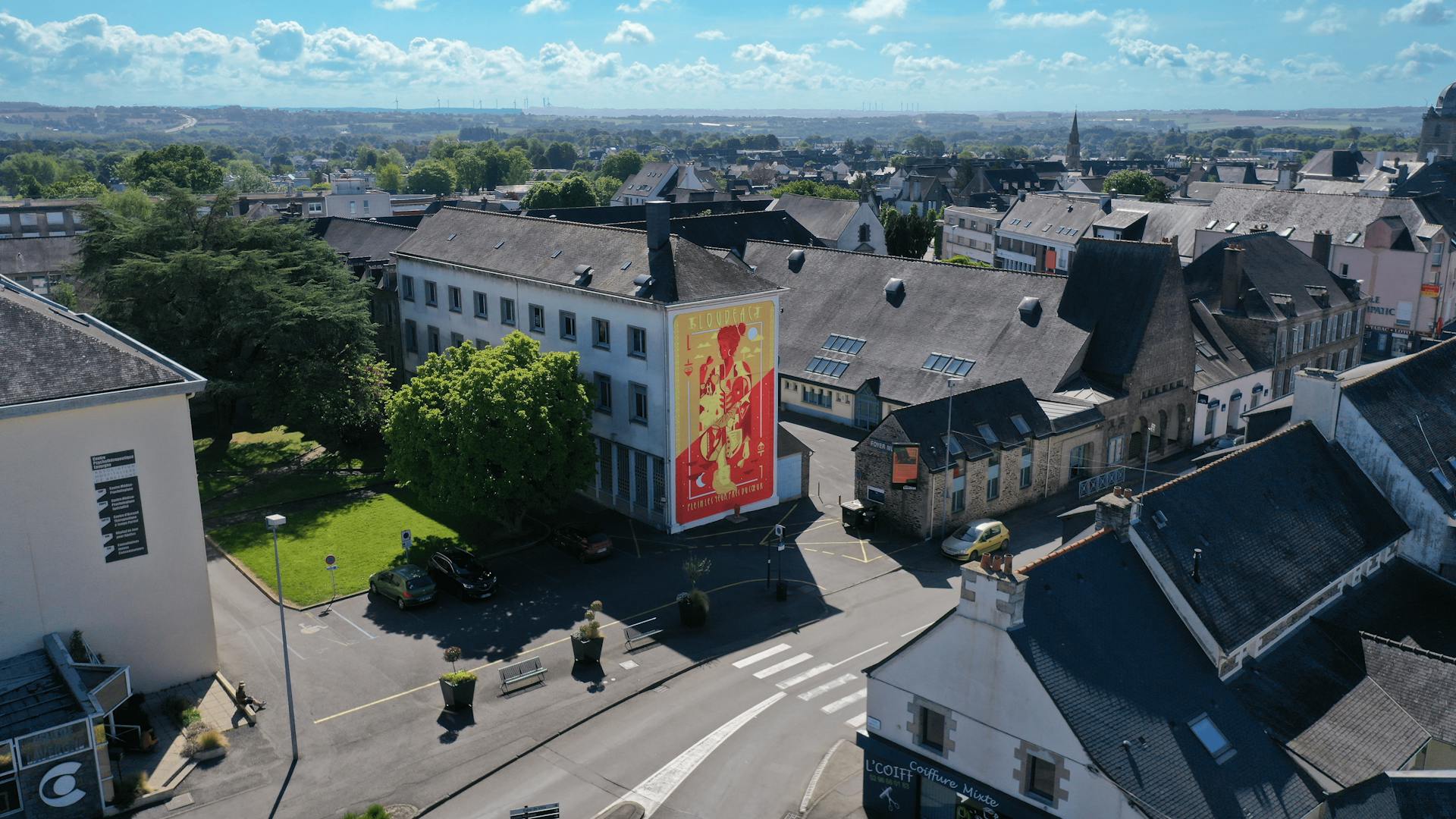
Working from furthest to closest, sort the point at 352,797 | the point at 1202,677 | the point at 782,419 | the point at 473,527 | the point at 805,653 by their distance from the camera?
the point at 782,419
the point at 473,527
the point at 805,653
the point at 352,797
the point at 1202,677

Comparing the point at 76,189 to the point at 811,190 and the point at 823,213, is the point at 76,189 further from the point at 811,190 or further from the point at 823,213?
the point at 823,213

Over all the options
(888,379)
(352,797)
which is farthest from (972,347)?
(352,797)

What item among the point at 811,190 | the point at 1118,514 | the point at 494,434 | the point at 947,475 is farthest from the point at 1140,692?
the point at 811,190

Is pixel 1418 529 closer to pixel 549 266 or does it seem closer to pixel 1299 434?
pixel 1299 434

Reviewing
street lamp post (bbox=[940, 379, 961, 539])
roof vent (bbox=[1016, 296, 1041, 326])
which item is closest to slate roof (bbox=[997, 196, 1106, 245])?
roof vent (bbox=[1016, 296, 1041, 326])

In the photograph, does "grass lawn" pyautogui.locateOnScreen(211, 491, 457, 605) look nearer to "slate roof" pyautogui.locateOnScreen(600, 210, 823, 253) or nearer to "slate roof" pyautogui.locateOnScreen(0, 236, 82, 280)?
"slate roof" pyautogui.locateOnScreen(600, 210, 823, 253)

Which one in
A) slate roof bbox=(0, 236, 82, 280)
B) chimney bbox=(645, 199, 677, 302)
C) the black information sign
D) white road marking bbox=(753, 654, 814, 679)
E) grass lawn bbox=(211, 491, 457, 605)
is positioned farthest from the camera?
slate roof bbox=(0, 236, 82, 280)
